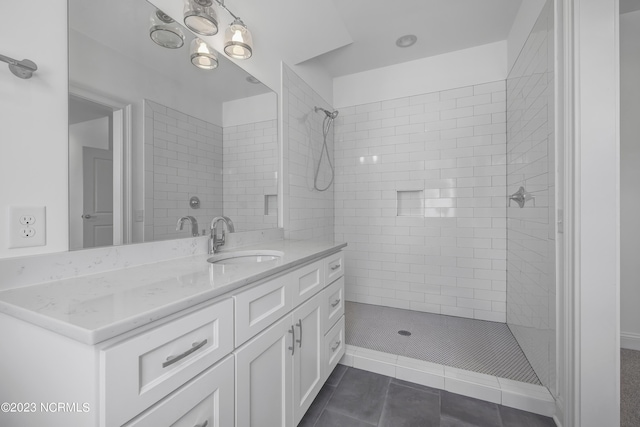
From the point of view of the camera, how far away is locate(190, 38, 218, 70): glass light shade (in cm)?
139

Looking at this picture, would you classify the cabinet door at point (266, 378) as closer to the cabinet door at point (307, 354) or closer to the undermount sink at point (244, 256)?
the cabinet door at point (307, 354)

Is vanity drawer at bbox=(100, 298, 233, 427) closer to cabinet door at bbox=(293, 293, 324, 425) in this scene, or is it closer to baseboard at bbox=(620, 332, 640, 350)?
cabinet door at bbox=(293, 293, 324, 425)

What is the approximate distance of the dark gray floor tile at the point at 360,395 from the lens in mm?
1435

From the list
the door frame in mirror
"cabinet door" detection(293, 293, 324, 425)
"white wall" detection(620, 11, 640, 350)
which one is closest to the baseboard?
"white wall" detection(620, 11, 640, 350)

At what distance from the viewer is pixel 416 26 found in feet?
7.03

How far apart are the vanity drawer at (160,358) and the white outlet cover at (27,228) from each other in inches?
22.3

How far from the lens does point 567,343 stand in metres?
1.19

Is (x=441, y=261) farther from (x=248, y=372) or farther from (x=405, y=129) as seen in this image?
(x=248, y=372)

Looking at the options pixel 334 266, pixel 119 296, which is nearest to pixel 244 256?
pixel 334 266

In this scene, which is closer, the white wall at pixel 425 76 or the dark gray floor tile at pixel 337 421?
the dark gray floor tile at pixel 337 421

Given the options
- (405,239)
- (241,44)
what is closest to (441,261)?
(405,239)

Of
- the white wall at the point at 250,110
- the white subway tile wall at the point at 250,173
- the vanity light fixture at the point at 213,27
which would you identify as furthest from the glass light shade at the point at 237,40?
the white subway tile wall at the point at 250,173

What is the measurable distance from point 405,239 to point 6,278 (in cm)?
259

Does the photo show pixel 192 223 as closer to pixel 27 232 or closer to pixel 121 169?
pixel 121 169
